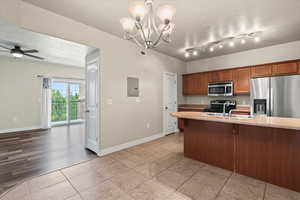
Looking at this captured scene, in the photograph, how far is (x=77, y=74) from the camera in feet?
21.1

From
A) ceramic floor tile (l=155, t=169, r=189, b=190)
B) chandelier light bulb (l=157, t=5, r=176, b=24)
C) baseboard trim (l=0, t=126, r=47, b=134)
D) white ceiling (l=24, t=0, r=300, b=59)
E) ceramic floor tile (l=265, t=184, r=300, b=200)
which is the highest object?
white ceiling (l=24, t=0, r=300, b=59)

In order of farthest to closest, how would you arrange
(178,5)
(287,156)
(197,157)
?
(197,157), (178,5), (287,156)

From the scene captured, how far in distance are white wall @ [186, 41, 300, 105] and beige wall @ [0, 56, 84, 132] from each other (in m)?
6.08

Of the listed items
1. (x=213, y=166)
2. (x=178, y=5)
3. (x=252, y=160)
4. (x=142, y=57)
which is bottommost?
(x=213, y=166)

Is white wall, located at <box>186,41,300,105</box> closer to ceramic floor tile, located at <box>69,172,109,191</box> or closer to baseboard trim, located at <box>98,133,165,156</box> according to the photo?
baseboard trim, located at <box>98,133,165,156</box>

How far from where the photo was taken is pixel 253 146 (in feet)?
7.04

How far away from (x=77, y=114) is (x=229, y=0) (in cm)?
732

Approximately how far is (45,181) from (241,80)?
527 centimetres

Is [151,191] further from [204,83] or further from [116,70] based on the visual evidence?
[204,83]

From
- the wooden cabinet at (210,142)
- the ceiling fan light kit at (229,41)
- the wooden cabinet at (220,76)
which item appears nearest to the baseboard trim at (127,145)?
the wooden cabinet at (210,142)

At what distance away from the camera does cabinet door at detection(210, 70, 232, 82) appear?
14.4 ft

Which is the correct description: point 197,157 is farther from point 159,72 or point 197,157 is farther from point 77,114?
point 77,114

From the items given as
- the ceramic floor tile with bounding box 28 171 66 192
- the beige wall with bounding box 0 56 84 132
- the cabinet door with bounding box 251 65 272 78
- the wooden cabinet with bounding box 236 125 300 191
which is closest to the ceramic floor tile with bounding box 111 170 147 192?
the ceramic floor tile with bounding box 28 171 66 192

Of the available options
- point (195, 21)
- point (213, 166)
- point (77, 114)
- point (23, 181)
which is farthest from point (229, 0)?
point (77, 114)
